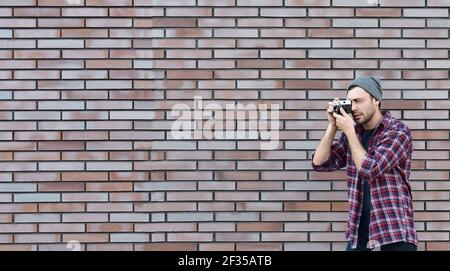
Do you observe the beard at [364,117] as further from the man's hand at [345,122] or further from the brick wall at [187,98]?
the brick wall at [187,98]

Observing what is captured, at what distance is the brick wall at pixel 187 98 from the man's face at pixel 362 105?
773 millimetres

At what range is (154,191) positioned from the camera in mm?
4629

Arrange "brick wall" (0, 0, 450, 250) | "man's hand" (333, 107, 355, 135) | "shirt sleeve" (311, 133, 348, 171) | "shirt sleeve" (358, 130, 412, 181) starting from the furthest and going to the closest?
1. "brick wall" (0, 0, 450, 250)
2. "shirt sleeve" (311, 133, 348, 171)
3. "man's hand" (333, 107, 355, 135)
4. "shirt sleeve" (358, 130, 412, 181)

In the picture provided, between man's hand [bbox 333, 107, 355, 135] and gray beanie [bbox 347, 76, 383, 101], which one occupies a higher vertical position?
gray beanie [bbox 347, 76, 383, 101]

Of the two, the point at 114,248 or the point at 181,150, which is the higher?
the point at 181,150

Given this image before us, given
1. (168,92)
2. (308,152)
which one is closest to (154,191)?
(168,92)

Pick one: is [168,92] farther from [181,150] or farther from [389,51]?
[389,51]

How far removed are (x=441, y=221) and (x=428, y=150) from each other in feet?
1.54

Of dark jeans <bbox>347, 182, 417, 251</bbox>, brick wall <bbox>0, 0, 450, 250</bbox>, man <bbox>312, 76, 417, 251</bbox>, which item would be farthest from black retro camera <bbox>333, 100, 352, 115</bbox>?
brick wall <bbox>0, 0, 450, 250</bbox>

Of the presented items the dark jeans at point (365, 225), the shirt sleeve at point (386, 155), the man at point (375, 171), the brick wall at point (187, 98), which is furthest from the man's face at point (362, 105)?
the brick wall at point (187, 98)

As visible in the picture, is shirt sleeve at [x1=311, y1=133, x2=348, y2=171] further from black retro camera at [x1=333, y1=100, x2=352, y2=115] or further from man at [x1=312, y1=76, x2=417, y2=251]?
black retro camera at [x1=333, y1=100, x2=352, y2=115]

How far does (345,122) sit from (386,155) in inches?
11.0

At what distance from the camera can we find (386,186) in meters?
3.72

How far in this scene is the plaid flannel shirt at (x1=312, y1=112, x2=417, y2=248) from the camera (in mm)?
3646
